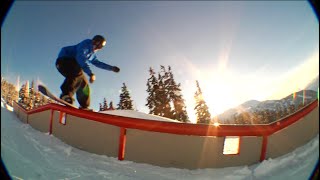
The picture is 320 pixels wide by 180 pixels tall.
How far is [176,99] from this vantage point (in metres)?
1.71

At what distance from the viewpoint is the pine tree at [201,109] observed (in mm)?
1621

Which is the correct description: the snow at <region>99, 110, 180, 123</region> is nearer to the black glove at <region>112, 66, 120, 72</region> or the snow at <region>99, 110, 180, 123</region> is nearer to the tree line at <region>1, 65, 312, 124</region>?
the tree line at <region>1, 65, 312, 124</region>

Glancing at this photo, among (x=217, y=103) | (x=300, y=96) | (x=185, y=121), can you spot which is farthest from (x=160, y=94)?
(x=300, y=96)

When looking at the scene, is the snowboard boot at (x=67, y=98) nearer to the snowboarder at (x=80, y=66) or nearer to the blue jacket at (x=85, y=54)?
the snowboarder at (x=80, y=66)

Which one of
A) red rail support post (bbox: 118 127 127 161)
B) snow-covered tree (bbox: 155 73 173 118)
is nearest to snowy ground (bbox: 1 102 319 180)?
red rail support post (bbox: 118 127 127 161)

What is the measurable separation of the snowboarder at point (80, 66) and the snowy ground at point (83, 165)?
1.04ft

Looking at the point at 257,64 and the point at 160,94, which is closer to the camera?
the point at 257,64

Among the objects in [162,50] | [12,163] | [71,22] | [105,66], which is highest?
[71,22]

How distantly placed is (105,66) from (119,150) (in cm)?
50

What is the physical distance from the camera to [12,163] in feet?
5.54

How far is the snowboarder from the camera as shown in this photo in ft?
5.28

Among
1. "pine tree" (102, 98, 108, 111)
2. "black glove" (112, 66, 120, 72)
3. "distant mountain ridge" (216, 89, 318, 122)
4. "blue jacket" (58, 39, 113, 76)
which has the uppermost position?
"blue jacket" (58, 39, 113, 76)

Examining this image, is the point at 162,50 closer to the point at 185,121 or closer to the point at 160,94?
the point at 160,94

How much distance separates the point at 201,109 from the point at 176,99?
0.55 feet
